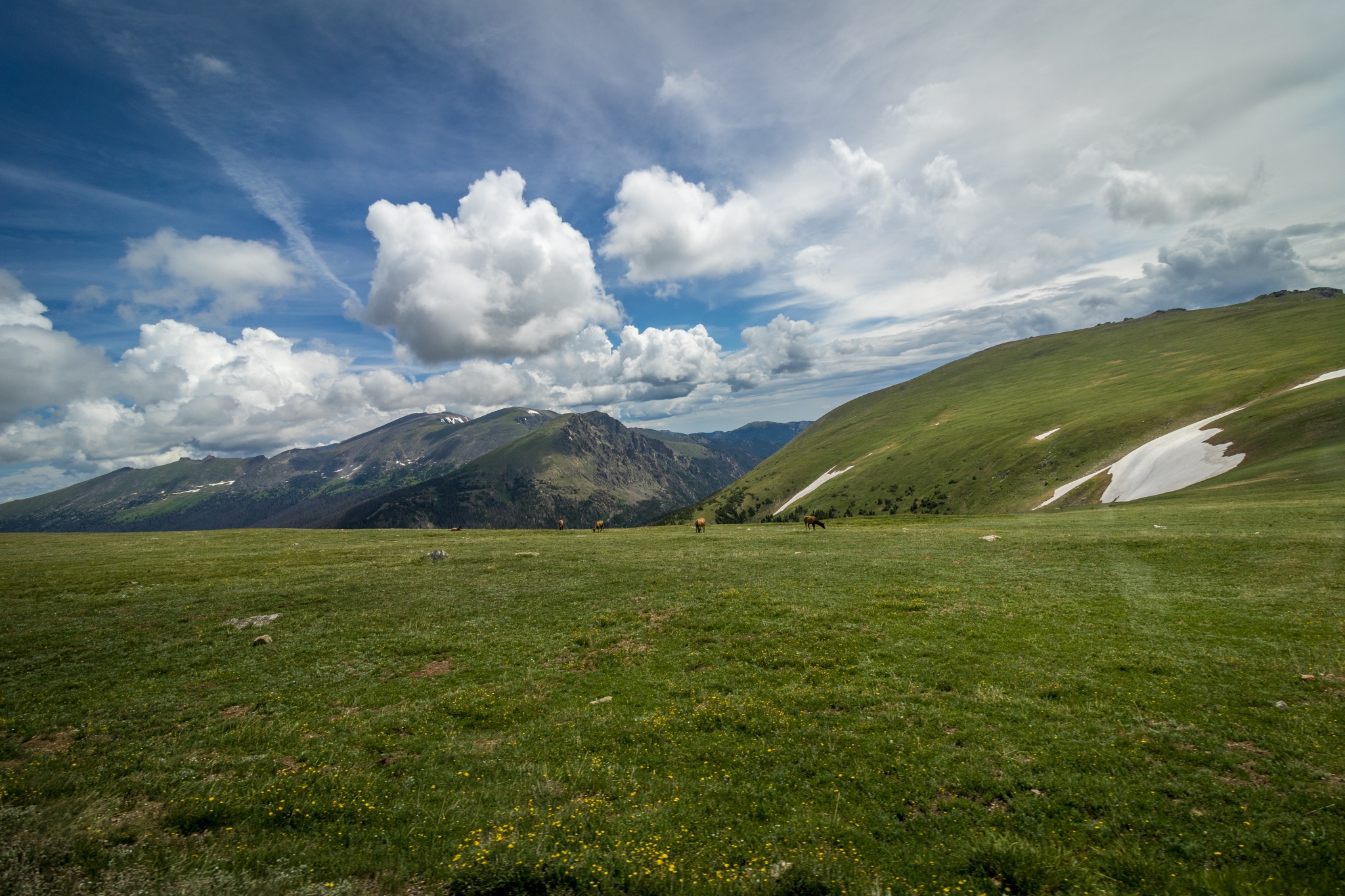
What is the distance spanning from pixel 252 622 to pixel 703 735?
23362 mm

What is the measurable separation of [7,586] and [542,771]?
1627 inches

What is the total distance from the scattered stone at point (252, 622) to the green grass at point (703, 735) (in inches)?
51.2

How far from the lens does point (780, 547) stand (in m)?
44.6

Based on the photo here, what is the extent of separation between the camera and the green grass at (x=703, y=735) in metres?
9.04

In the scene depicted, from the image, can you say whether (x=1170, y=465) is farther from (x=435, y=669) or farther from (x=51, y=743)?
(x=51, y=743)

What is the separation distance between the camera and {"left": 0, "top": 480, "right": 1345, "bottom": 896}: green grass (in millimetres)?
9039

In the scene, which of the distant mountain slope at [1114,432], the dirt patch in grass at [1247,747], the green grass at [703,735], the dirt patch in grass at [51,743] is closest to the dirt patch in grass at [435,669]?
the green grass at [703,735]

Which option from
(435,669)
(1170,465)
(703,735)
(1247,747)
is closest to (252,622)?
(435,669)

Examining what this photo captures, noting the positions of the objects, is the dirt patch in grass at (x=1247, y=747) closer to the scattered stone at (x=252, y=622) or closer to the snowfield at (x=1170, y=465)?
the scattered stone at (x=252, y=622)

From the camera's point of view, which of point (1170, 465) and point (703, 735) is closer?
point (703, 735)

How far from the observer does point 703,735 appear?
46.6 ft

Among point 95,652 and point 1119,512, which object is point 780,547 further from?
point 95,652

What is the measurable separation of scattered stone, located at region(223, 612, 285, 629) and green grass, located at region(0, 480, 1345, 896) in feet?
4.27

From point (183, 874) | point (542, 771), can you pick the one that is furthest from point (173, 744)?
point (542, 771)
